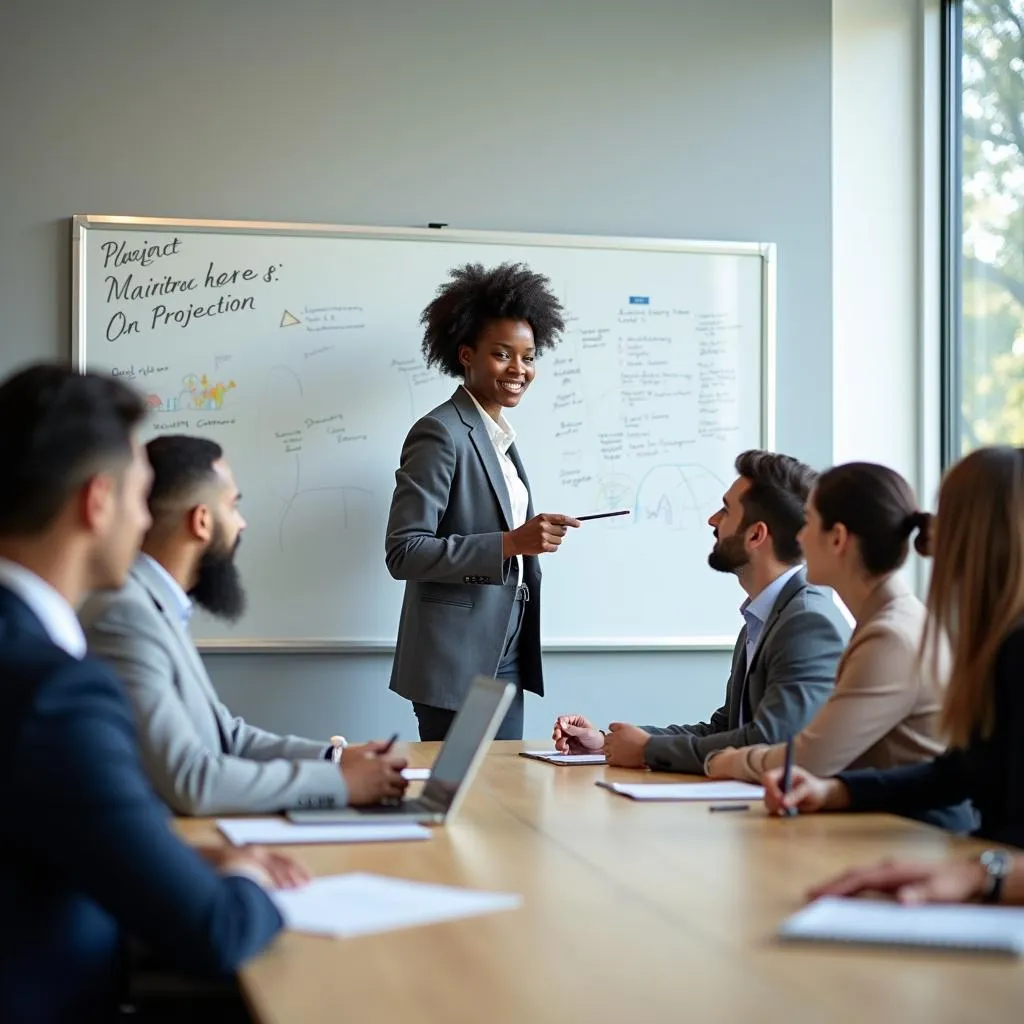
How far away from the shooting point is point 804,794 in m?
2.18

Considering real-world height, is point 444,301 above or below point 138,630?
above

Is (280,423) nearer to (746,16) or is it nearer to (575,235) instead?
(575,235)

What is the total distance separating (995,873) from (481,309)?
276 cm

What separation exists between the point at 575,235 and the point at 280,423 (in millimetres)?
1118

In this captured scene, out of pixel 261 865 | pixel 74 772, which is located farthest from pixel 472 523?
pixel 74 772

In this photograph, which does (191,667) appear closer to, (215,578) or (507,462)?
(215,578)

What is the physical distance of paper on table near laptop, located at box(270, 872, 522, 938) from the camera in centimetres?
147

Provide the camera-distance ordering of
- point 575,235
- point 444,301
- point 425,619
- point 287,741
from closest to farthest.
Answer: point 287,741, point 425,619, point 444,301, point 575,235

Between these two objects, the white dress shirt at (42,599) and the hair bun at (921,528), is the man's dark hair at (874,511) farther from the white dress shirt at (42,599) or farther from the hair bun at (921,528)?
the white dress shirt at (42,599)

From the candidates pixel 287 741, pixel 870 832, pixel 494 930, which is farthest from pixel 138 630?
pixel 870 832

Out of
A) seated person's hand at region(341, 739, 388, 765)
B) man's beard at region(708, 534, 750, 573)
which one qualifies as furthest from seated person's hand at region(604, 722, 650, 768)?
seated person's hand at region(341, 739, 388, 765)

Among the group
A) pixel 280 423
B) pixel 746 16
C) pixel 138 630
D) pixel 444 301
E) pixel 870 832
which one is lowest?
pixel 870 832

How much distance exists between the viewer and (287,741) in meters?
2.59

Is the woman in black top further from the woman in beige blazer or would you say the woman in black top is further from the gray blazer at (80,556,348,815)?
the gray blazer at (80,556,348,815)
